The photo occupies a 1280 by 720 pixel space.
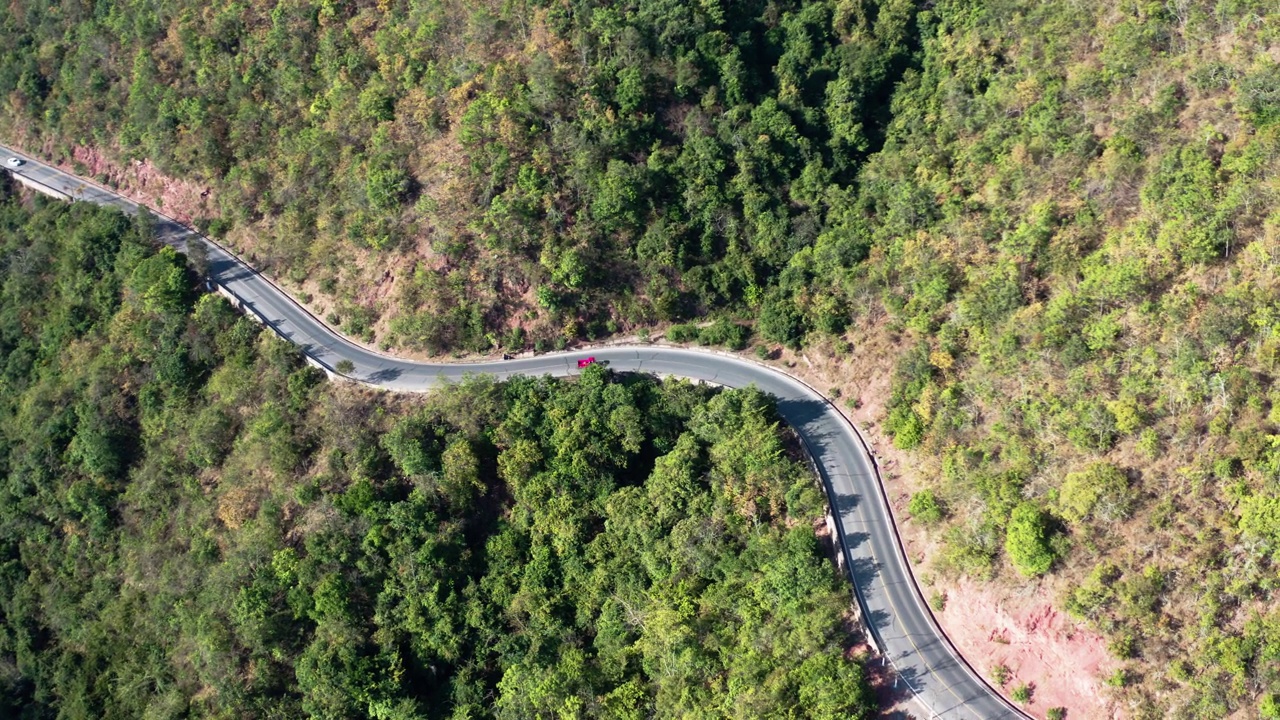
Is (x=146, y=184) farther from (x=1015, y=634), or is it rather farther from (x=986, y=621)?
(x=1015, y=634)

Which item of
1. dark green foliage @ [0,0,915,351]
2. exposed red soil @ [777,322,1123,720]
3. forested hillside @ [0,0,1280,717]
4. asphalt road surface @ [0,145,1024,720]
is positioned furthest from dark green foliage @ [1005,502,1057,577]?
dark green foliage @ [0,0,915,351]

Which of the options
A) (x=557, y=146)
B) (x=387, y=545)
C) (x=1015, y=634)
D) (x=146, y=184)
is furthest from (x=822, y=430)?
(x=146, y=184)

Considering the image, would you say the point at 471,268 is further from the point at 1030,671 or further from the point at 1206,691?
the point at 1206,691

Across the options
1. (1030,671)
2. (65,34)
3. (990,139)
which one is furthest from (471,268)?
(65,34)

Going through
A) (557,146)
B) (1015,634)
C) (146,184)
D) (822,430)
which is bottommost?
(1015,634)

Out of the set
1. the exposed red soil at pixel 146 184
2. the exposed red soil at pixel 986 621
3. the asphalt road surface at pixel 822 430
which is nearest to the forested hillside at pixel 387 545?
the asphalt road surface at pixel 822 430

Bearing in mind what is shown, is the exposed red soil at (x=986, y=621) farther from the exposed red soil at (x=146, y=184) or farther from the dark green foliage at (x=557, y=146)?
the exposed red soil at (x=146, y=184)
